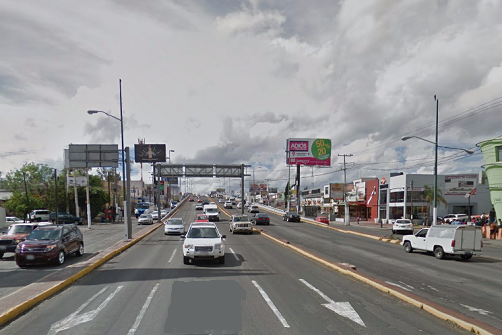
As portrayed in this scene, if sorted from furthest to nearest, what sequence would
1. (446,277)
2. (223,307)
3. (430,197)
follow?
(430,197)
(446,277)
(223,307)

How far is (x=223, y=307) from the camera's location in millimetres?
8461

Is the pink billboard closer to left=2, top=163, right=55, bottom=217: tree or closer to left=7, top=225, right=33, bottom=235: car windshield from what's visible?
left=2, top=163, right=55, bottom=217: tree

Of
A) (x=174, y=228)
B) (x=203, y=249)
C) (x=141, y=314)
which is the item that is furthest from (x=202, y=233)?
(x=174, y=228)

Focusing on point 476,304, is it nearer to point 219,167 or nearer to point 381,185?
point 381,185

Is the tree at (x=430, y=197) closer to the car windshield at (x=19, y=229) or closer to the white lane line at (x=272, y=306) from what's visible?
the white lane line at (x=272, y=306)

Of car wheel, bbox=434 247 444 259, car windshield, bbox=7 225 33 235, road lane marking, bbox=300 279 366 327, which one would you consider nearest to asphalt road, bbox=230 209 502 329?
car wheel, bbox=434 247 444 259

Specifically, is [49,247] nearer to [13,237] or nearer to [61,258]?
[61,258]

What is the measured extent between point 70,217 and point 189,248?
4155 centimetres

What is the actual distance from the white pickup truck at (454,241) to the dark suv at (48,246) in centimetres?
1848

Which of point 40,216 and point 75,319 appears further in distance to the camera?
point 40,216

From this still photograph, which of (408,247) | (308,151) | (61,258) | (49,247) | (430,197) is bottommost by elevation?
(430,197)

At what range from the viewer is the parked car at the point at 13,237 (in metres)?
17.9

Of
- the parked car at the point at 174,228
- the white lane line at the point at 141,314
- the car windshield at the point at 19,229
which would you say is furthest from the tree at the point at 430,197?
the white lane line at the point at 141,314

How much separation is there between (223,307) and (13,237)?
15.4 m
